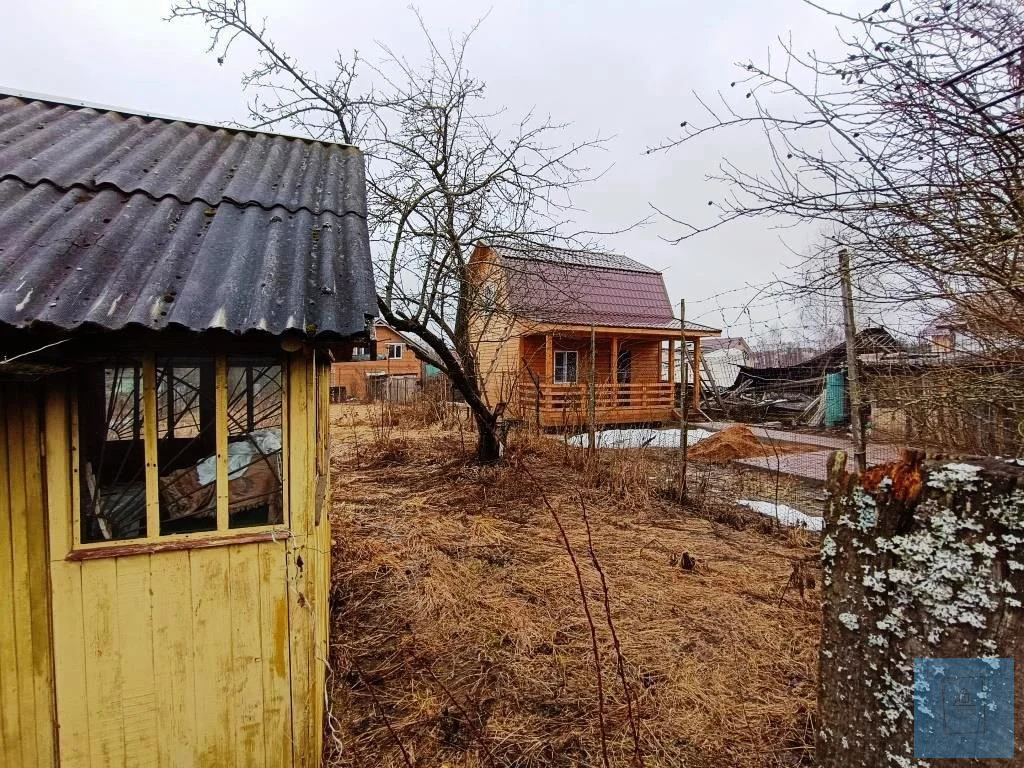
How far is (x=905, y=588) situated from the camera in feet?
2.78

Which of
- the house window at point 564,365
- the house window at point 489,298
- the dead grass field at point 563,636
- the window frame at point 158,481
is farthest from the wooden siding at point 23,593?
the house window at point 564,365

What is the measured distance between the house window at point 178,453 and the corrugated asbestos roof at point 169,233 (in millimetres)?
339

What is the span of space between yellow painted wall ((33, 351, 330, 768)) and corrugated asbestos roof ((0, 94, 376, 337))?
37 cm

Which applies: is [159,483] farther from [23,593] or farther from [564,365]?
[564,365]

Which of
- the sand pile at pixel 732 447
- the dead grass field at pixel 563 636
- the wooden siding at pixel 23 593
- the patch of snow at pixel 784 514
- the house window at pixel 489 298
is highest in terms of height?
the house window at pixel 489 298

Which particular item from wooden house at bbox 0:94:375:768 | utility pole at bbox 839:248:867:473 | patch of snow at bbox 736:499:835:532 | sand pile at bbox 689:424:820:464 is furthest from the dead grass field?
sand pile at bbox 689:424:820:464

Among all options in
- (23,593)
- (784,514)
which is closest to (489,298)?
(784,514)

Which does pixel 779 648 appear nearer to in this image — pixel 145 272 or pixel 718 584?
pixel 718 584

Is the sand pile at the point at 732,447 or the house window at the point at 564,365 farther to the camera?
the house window at the point at 564,365

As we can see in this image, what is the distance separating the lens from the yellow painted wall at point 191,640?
2145 millimetres

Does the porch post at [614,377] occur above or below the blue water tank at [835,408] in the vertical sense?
above

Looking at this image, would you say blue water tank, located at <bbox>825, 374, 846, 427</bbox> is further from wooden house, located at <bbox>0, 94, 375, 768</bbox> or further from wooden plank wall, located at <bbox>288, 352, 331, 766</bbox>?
wooden house, located at <bbox>0, 94, 375, 768</bbox>

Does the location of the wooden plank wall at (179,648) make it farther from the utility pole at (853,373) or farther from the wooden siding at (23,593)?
the utility pole at (853,373)

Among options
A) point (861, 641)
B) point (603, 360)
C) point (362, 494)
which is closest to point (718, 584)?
point (861, 641)
